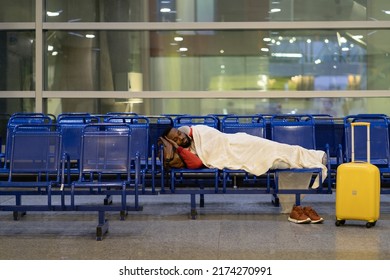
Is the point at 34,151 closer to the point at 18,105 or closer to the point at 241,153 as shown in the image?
the point at 241,153

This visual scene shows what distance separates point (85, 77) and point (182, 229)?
796cm

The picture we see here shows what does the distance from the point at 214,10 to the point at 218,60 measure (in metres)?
1.04

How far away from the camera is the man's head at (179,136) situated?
29.1 feet

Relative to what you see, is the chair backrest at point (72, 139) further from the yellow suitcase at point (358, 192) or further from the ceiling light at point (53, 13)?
the ceiling light at point (53, 13)

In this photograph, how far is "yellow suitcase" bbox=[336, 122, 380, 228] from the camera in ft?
25.0

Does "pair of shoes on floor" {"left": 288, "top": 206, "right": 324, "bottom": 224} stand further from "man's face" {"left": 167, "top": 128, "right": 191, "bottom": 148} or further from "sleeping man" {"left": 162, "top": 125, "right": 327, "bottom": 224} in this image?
"man's face" {"left": 167, "top": 128, "right": 191, "bottom": 148}

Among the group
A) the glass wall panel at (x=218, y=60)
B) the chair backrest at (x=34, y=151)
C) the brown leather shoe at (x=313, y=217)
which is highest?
the glass wall panel at (x=218, y=60)

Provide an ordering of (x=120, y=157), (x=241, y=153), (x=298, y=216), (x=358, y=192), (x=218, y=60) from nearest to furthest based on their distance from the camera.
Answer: (x=358, y=192), (x=120, y=157), (x=298, y=216), (x=241, y=153), (x=218, y=60)

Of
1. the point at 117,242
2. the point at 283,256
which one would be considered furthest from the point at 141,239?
the point at 283,256

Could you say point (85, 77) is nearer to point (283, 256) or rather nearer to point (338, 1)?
point (338, 1)

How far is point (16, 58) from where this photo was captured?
49.3 ft

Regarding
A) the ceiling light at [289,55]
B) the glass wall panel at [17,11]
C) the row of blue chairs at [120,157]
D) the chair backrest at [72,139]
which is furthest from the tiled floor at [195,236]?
the glass wall panel at [17,11]

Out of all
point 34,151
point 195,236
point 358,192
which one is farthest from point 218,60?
point 195,236

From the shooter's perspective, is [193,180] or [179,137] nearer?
[179,137]
